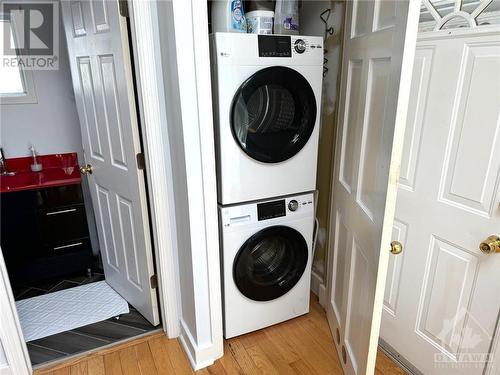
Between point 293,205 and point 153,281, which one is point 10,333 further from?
point 293,205

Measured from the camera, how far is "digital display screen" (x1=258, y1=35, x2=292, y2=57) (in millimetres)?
1585

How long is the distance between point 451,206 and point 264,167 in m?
0.86

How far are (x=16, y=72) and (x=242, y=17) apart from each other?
1.89 metres

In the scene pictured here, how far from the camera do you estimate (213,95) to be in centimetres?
160

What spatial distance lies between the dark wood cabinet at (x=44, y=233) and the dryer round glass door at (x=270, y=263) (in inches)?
54.5

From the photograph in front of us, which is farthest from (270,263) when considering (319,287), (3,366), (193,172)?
(3,366)

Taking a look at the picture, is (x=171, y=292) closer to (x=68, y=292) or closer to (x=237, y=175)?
(x=237, y=175)

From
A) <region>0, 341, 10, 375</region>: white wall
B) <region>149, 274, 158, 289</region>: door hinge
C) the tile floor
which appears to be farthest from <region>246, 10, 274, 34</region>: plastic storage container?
<region>0, 341, 10, 375</region>: white wall

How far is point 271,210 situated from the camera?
185 centimetres

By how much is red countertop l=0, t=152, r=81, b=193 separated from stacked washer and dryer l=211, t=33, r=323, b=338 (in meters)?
1.38

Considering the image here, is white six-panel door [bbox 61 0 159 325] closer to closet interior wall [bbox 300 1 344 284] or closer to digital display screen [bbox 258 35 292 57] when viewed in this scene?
digital display screen [bbox 258 35 292 57]

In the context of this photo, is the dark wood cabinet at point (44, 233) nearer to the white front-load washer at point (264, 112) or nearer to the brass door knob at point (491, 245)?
the white front-load washer at point (264, 112)

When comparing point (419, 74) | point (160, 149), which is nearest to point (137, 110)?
point (160, 149)

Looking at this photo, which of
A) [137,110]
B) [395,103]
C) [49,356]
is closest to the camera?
[395,103]
